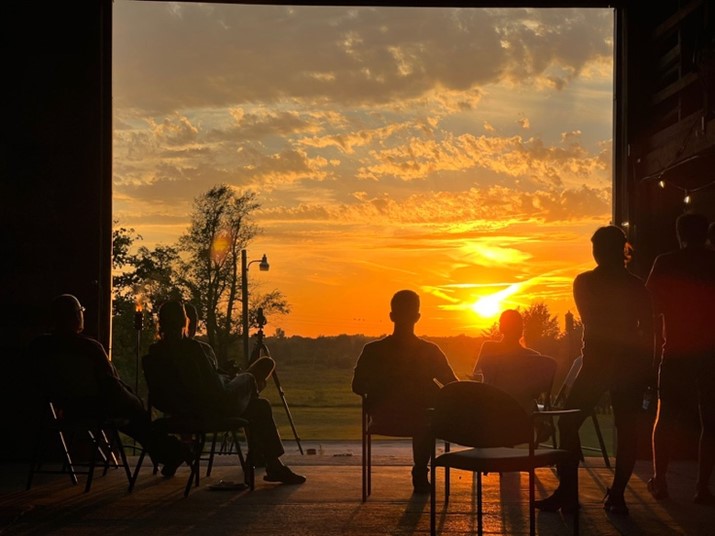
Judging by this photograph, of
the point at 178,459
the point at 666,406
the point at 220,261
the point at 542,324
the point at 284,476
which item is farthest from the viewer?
the point at 542,324

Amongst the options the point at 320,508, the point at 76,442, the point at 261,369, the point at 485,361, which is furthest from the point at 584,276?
the point at 76,442

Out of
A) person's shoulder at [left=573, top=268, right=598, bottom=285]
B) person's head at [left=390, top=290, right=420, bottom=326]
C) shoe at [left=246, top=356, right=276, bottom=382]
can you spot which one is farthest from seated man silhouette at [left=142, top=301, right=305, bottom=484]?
person's shoulder at [left=573, top=268, right=598, bottom=285]

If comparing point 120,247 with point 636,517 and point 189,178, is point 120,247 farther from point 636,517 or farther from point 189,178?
point 636,517

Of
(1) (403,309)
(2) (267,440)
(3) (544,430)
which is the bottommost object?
(2) (267,440)

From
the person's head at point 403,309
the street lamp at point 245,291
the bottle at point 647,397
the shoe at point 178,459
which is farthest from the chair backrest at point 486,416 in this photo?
the street lamp at point 245,291

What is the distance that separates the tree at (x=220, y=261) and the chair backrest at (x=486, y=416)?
1195 inches

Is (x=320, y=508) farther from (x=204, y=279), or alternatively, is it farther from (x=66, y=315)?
(x=204, y=279)

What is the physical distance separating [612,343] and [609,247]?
0.51 meters

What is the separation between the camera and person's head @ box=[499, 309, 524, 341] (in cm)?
780

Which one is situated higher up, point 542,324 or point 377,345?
point 542,324

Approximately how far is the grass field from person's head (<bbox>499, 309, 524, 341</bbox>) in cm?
4134

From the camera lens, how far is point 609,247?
6262 millimetres

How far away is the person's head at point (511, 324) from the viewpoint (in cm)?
780

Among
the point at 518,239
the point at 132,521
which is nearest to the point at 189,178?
the point at 518,239
